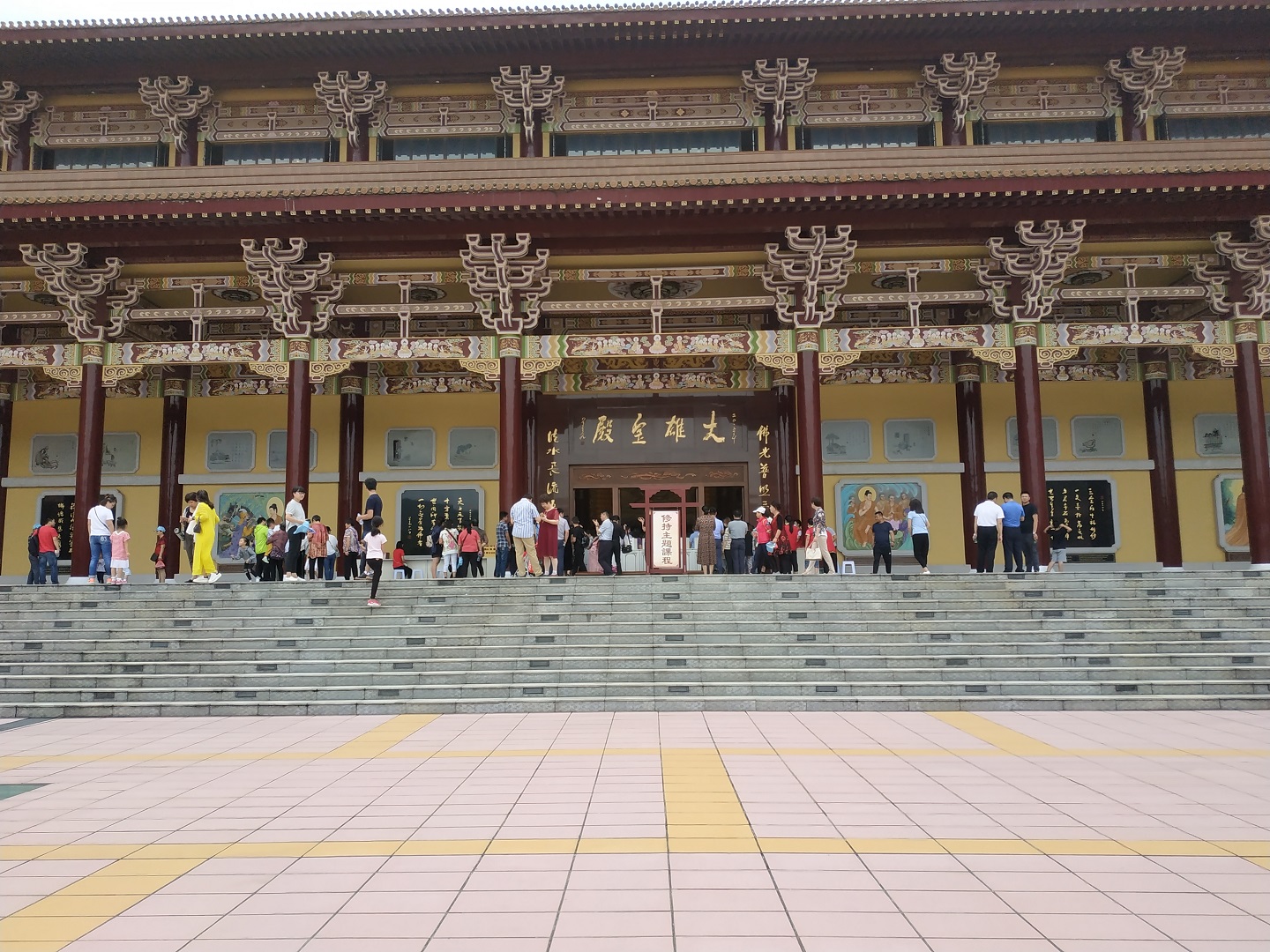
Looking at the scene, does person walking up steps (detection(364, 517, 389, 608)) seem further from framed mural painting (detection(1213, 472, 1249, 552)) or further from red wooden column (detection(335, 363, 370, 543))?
framed mural painting (detection(1213, 472, 1249, 552))

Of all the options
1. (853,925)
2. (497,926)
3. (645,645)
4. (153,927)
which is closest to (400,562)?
(645,645)

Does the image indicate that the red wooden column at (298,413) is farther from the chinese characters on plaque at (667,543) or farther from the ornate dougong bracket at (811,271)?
the ornate dougong bracket at (811,271)

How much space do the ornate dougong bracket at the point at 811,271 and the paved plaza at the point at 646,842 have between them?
9746mm

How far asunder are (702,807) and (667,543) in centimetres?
1006

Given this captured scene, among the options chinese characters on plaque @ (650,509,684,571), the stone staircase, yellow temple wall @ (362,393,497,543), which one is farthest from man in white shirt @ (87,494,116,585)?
chinese characters on plaque @ (650,509,684,571)

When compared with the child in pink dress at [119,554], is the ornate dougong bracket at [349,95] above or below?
above

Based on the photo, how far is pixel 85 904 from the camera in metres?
3.66

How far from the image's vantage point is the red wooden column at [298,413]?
51.2 ft

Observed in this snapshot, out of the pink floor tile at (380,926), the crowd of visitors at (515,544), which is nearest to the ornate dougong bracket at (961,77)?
the crowd of visitors at (515,544)

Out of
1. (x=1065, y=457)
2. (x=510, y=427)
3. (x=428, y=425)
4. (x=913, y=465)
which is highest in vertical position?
(x=428, y=425)

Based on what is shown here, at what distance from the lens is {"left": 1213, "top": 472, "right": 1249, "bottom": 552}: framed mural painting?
59.3 feet

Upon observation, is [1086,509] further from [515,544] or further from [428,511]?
[428,511]

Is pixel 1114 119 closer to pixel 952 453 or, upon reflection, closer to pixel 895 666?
pixel 952 453

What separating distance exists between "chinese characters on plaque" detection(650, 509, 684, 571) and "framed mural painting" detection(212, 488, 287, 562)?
28.1 feet
